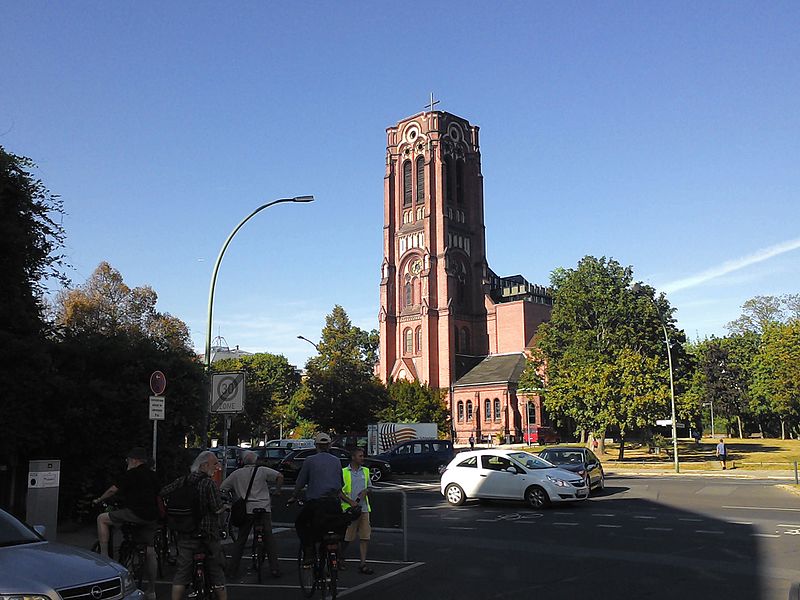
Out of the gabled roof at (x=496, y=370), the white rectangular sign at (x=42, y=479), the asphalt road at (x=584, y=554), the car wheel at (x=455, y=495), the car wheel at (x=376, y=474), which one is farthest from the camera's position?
the gabled roof at (x=496, y=370)

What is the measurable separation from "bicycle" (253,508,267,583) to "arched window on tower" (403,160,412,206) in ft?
251

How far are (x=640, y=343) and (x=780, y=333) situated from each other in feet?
38.3

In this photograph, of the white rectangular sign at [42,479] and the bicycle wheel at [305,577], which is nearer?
the bicycle wheel at [305,577]

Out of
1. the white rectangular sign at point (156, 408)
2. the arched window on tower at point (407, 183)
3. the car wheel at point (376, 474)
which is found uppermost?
the arched window on tower at point (407, 183)

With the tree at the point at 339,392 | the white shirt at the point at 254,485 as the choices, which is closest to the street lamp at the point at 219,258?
the white shirt at the point at 254,485

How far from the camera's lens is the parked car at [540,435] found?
67.8 meters

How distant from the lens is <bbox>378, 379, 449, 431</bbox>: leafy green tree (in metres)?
68.0

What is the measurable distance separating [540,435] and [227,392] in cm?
5916

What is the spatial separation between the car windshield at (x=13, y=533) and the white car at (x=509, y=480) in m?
14.6

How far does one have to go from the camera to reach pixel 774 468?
37438 millimetres

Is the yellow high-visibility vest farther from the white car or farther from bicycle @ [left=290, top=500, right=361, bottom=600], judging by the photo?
the white car

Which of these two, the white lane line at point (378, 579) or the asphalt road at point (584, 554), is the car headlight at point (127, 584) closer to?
the asphalt road at point (584, 554)

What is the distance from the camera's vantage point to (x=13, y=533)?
23.2 ft

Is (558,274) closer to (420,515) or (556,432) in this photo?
(556,432)
